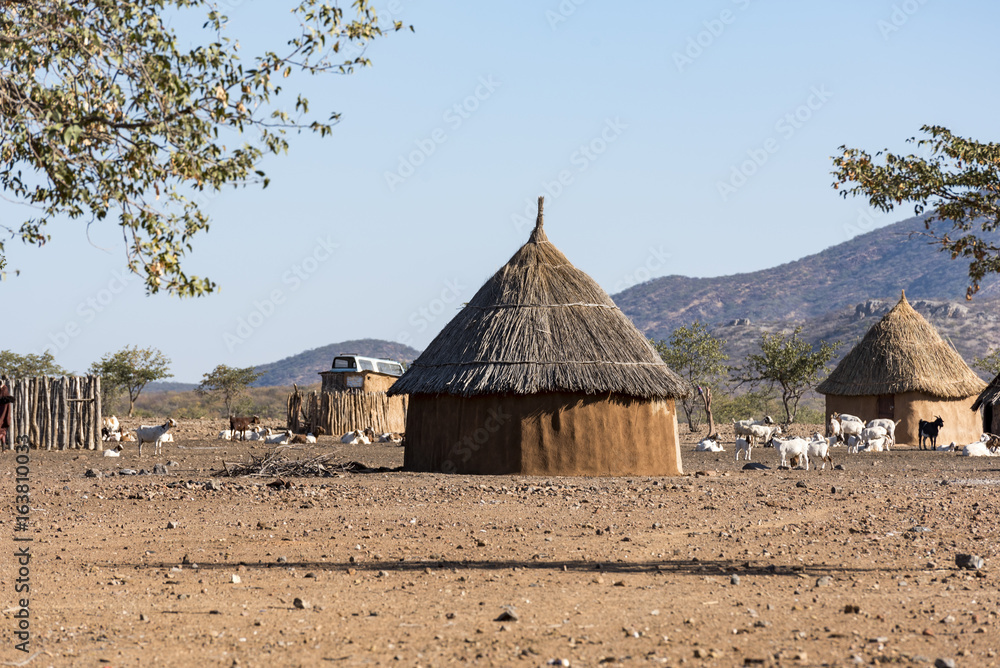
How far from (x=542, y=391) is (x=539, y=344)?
1.09 m

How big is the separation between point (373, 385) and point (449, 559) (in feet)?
111

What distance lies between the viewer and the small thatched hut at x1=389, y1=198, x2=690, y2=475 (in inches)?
691

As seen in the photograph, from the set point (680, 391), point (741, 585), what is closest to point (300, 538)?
point (741, 585)

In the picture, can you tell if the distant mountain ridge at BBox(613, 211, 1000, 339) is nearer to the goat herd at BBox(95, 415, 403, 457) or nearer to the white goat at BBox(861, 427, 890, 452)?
the goat herd at BBox(95, 415, 403, 457)

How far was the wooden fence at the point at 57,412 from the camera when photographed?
24750 mm

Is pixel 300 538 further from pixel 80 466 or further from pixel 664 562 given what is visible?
pixel 80 466

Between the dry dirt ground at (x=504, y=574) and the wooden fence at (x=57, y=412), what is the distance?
409 inches

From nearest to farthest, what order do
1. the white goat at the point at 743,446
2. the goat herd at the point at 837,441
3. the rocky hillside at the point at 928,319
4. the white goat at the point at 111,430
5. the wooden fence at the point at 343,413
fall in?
the goat herd at the point at 837,441 → the white goat at the point at 743,446 → the white goat at the point at 111,430 → the wooden fence at the point at 343,413 → the rocky hillside at the point at 928,319

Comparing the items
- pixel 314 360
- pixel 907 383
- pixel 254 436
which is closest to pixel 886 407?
pixel 907 383

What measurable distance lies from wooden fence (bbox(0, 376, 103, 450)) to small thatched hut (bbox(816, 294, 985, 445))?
23004 millimetres

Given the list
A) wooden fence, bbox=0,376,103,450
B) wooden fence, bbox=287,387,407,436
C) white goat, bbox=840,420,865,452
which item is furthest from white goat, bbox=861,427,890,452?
wooden fence, bbox=0,376,103,450

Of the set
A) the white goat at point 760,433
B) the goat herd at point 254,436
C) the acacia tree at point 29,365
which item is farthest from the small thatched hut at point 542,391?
the acacia tree at point 29,365

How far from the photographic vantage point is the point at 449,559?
9.12 m

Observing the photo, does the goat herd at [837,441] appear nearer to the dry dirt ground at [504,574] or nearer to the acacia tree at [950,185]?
the dry dirt ground at [504,574]
